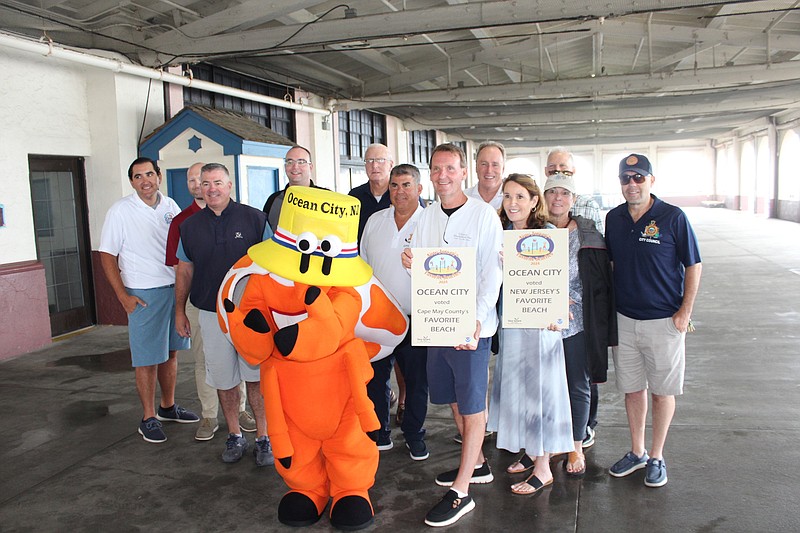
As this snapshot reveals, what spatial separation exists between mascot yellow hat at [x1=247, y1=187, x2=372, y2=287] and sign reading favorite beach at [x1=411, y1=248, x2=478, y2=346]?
1.03 ft

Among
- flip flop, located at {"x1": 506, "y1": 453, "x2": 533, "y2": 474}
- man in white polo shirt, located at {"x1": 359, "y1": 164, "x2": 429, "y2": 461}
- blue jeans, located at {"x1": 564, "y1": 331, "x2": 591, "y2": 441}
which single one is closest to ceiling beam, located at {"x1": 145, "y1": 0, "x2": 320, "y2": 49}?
man in white polo shirt, located at {"x1": 359, "y1": 164, "x2": 429, "y2": 461}

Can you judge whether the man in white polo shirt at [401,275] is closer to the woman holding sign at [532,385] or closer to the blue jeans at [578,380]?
the woman holding sign at [532,385]

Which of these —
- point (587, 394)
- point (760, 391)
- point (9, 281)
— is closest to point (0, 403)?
point (9, 281)

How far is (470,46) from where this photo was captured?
11344 mm

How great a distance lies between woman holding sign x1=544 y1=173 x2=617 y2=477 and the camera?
10.3 ft

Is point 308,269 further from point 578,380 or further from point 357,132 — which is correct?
point 357,132

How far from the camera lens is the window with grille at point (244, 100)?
8859 millimetres

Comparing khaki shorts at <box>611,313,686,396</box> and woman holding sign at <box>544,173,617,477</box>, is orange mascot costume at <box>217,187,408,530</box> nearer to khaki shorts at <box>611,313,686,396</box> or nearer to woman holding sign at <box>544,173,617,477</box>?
woman holding sign at <box>544,173,617,477</box>

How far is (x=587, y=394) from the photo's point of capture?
3.25 meters

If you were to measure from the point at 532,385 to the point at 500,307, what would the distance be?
1.38 feet

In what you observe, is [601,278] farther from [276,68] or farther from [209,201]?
[276,68]

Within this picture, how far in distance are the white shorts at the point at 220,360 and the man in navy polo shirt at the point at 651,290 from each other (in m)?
2.06

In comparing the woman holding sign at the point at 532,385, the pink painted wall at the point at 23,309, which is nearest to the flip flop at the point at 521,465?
the woman holding sign at the point at 532,385

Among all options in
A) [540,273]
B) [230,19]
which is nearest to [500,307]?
[540,273]
